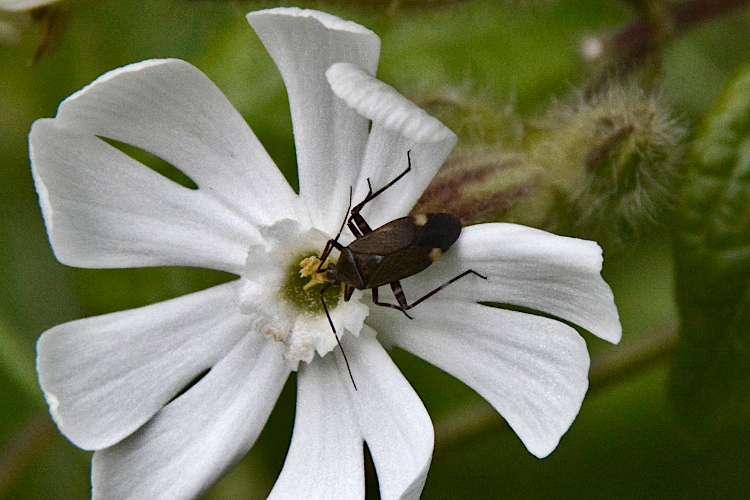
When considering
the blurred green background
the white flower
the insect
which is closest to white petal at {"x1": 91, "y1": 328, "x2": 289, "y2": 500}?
the white flower

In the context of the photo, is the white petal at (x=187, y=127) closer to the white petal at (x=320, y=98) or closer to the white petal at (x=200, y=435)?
the white petal at (x=320, y=98)

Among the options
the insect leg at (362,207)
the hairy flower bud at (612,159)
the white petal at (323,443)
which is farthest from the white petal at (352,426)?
the hairy flower bud at (612,159)

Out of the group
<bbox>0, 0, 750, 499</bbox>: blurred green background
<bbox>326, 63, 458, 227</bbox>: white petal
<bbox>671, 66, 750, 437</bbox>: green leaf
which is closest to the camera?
<bbox>326, 63, 458, 227</bbox>: white petal

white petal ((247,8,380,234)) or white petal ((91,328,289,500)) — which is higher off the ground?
white petal ((247,8,380,234))

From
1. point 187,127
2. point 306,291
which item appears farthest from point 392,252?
point 187,127

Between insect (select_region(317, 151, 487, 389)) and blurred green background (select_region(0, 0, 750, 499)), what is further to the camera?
blurred green background (select_region(0, 0, 750, 499))

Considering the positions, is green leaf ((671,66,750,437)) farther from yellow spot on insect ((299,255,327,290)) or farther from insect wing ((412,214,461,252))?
yellow spot on insect ((299,255,327,290))

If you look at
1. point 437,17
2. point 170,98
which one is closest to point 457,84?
point 437,17
